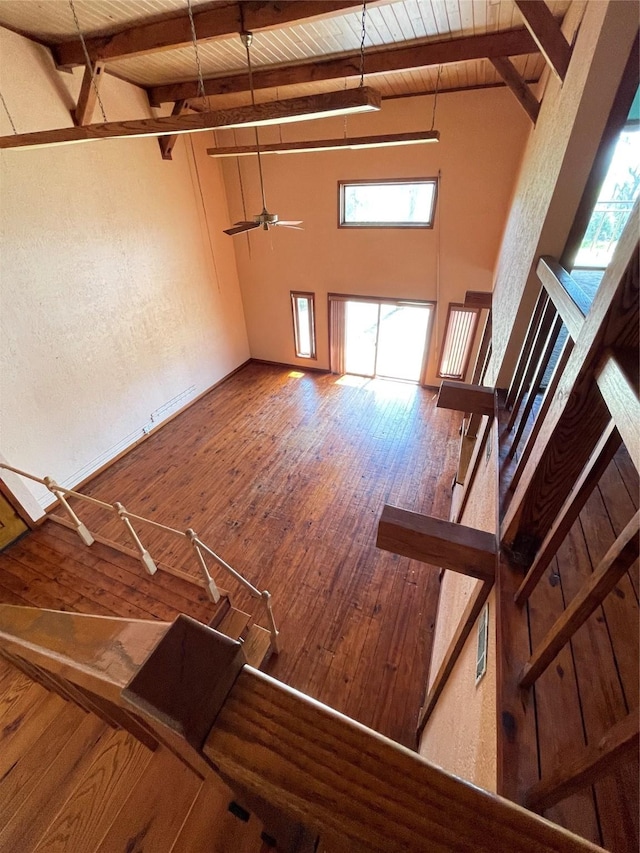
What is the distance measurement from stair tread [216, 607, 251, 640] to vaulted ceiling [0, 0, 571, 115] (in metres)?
4.24

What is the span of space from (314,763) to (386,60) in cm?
509

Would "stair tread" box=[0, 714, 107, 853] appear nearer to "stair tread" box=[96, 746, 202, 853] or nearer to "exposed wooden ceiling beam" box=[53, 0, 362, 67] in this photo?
"stair tread" box=[96, 746, 202, 853]

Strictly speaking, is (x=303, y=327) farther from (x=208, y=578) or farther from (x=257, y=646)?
(x=257, y=646)

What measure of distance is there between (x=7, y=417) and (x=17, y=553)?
1.36 meters

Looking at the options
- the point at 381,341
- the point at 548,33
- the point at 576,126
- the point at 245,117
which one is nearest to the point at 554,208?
the point at 576,126

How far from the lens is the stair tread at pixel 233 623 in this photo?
101 inches

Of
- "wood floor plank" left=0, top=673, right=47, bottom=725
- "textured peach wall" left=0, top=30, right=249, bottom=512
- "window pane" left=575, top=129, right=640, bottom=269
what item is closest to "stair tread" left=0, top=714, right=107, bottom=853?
"wood floor plank" left=0, top=673, right=47, bottom=725

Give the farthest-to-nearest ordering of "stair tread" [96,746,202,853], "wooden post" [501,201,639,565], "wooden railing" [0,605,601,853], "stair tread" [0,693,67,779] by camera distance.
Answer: "stair tread" [0,693,67,779] → "stair tread" [96,746,202,853] → "wooden post" [501,201,639,565] → "wooden railing" [0,605,601,853]

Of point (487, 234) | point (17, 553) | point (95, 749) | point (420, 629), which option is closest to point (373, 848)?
point (95, 749)

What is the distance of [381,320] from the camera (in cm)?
623

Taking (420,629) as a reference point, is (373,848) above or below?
above

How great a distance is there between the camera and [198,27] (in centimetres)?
Result: 280

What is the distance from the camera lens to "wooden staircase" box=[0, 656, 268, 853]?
3.80 feet

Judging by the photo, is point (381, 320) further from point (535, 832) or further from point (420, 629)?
point (535, 832)
